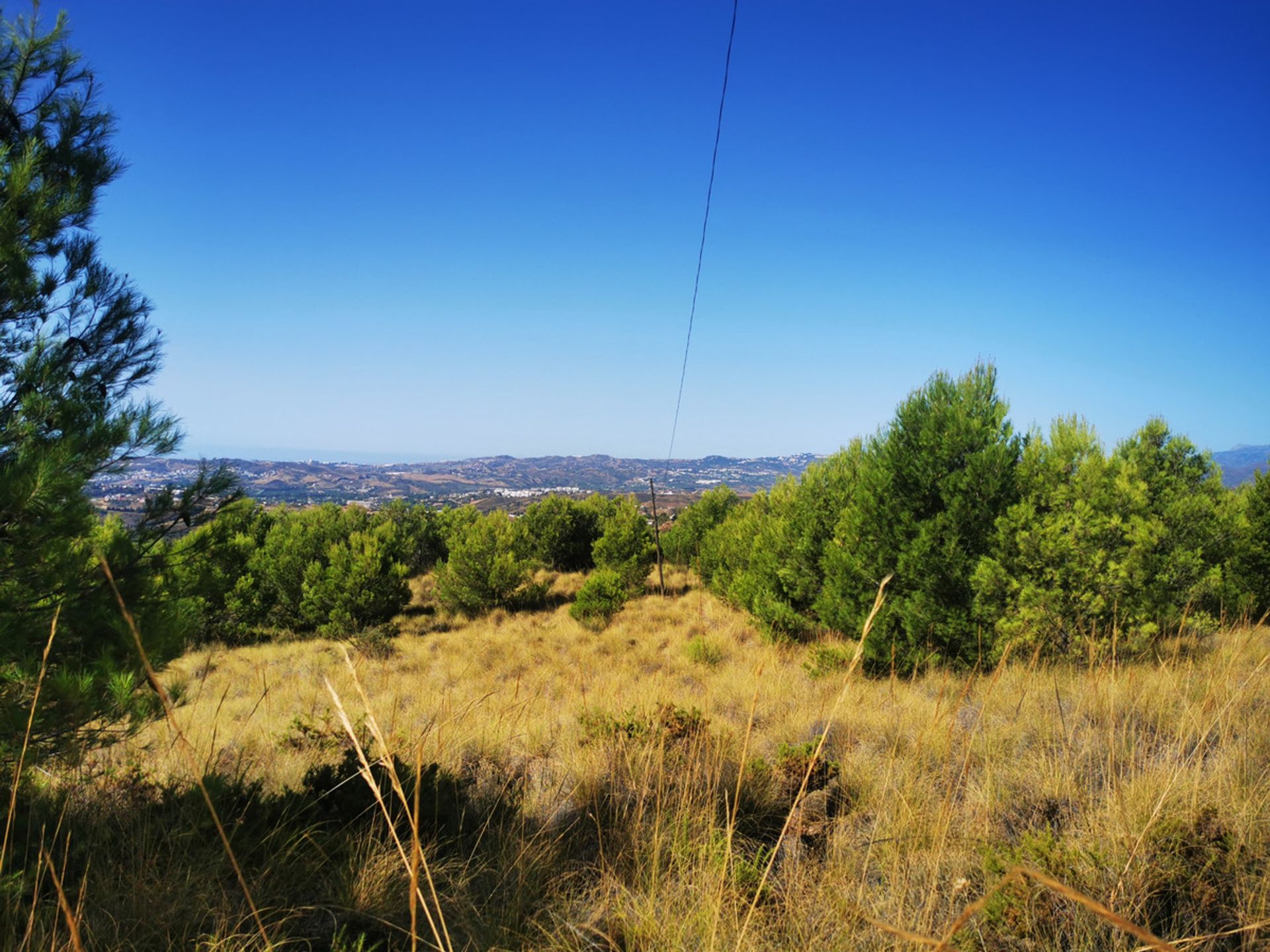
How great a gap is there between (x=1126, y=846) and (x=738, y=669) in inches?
339

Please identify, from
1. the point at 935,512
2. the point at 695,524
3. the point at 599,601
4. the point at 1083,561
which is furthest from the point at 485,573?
the point at 1083,561

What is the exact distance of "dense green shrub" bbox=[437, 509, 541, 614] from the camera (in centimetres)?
2070

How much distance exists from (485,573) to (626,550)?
5419 mm

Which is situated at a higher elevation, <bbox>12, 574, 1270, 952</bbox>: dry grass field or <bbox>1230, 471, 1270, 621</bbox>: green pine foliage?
<bbox>1230, 471, 1270, 621</bbox>: green pine foliage

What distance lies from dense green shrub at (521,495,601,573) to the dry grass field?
77.9ft

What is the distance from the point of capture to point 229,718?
7.58 metres

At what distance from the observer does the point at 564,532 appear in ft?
94.6

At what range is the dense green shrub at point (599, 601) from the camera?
17547 mm

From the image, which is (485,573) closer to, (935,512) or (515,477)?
(935,512)

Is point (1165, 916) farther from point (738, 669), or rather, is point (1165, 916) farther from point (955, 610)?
point (738, 669)

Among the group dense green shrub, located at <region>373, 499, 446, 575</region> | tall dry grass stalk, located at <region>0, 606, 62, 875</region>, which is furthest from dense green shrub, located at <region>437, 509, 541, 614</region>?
tall dry grass stalk, located at <region>0, 606, 62, 875</region>

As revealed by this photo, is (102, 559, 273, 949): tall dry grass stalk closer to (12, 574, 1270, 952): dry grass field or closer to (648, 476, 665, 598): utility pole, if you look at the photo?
(12, 574, 1270, 952): dry grass field

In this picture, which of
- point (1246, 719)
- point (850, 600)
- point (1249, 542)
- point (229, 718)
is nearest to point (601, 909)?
point (1246, 719)

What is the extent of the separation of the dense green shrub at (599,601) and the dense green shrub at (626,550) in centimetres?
519
